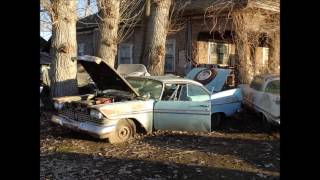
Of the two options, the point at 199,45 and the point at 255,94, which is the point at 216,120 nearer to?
the point at 255,94

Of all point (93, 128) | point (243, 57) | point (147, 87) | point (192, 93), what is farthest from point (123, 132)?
point (243, 57)

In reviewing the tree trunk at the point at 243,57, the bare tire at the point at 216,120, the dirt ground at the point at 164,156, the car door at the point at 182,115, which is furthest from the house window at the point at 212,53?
the car door at the point at 182,115

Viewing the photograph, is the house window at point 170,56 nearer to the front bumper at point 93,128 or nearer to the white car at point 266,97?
the white car at point 266,97

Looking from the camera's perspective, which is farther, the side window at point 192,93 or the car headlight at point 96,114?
the side window at point 192,93

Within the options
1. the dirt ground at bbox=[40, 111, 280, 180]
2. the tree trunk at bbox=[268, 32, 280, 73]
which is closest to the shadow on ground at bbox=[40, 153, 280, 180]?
the dirt ground at bbox=[40, 111, 280, 180]

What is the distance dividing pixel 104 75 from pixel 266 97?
399 centimetres

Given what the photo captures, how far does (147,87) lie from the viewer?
1052 cm

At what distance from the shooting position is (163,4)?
1580 centimetres

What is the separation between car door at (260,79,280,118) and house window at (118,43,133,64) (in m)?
14.4

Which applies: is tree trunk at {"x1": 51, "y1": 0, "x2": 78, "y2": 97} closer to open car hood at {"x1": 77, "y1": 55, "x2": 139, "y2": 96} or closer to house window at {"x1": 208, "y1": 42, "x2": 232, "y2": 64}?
open car hood at {"x1": 77, "y1": 55, "x2": 139, "y2": 96}

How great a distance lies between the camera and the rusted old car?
30.0ft

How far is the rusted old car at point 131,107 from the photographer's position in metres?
9.16
